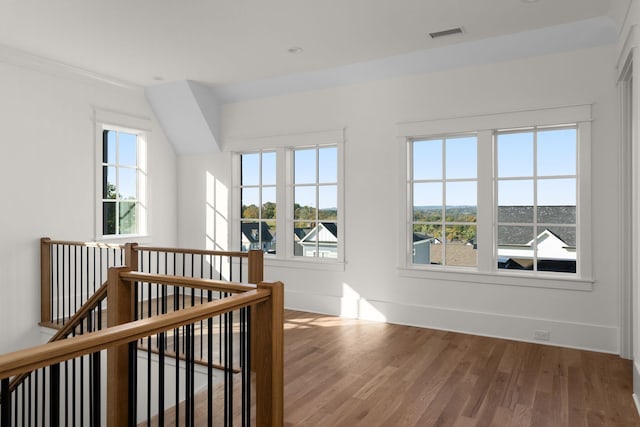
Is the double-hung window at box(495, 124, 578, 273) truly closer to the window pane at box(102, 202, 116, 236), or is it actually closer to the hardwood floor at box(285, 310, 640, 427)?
the hardwood floor at box(285, 310, 640, 427)

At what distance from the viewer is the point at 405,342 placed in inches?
166

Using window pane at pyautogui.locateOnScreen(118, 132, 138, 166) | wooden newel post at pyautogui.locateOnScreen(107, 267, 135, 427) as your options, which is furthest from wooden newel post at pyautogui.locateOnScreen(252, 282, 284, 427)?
window pane at pyautogui.locateOnScreen(118, 132, 138, 166)

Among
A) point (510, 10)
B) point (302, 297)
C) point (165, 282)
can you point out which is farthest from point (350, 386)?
point (510, 10)

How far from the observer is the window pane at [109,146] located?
5613 mm

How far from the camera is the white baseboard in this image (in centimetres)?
399

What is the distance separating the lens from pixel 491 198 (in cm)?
445

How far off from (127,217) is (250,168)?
5.85 ft

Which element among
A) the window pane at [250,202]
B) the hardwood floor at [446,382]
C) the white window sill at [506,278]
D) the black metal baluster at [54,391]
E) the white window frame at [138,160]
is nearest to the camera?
the black metal baluster at [54,391]

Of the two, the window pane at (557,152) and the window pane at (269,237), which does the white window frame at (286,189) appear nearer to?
the window pane at (269,237)

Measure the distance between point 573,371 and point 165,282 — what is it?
324 cm

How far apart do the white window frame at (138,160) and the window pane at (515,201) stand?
15.0 ft

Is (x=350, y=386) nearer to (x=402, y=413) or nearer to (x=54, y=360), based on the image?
(x=402, y=413)

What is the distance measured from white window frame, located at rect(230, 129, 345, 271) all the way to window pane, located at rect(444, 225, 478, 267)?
1247mm

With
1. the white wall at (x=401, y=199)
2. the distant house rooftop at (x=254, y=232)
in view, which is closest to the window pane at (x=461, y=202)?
the white wall at (x=401, y=199)
